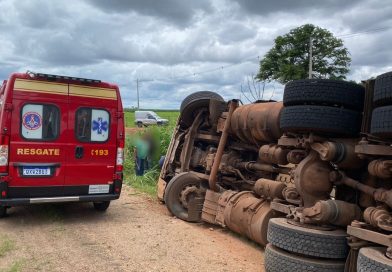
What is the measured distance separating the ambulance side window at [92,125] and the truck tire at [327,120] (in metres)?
4.12

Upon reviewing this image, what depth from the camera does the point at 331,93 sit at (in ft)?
16.5

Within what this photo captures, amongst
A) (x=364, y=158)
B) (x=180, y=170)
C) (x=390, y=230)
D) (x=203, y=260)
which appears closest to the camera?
(x=390, y=230)

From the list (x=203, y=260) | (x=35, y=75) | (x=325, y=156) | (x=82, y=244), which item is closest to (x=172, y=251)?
(x=203, y=260)

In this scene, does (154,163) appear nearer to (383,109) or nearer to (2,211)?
(2,211)

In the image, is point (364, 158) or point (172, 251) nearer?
point (364, 158)

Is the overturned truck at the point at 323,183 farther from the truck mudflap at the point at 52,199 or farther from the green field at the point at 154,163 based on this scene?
the green field at the point at 154,163

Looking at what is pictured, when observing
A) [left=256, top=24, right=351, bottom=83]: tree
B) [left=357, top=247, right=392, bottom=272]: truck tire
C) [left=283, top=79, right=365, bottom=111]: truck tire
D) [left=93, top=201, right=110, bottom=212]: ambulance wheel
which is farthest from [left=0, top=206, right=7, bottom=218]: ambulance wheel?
[left=256, top=24, right=351, bottom=83]: tree

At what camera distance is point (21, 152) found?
755 centimetres

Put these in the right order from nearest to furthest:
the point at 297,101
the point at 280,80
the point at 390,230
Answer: the point at 390,230 → the point at 297,101 → the point at 280,80

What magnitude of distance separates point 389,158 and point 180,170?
539 centimetres

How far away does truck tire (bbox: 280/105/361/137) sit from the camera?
198 inches

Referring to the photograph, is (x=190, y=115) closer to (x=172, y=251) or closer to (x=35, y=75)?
(x=35, y=75)

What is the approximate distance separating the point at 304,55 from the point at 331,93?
4035cm

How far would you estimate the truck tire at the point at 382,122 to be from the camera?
4.08m
